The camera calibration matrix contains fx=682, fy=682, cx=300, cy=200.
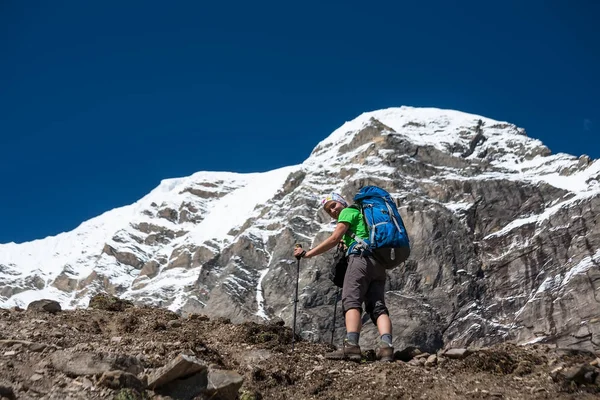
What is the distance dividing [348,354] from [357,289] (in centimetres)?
97

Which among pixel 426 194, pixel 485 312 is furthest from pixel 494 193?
pixel 485 312

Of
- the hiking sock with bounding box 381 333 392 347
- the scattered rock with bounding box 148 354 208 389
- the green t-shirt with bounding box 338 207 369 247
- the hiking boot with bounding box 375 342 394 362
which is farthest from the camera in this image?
the green t-shirt with bounding box 338 207 369 247

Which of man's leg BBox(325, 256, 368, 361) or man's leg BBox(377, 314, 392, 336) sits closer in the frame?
man's leg BBox(325, 256, 368, 361)

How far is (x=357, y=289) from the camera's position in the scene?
33.6 feet

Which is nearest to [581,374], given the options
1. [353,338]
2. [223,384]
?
[353,338]

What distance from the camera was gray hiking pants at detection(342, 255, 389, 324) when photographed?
10219mm

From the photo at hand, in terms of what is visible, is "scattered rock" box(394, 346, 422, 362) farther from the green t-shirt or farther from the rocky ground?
the green t-shirt

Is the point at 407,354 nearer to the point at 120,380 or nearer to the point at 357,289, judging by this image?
the point at 357,289

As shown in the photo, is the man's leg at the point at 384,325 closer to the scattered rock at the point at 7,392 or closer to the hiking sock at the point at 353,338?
the hiking sock at the point at 353,338

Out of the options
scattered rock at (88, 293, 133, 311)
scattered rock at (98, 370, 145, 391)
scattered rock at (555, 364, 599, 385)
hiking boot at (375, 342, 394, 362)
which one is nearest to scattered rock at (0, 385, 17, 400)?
scattered rock at (98, 370, 145, 391)

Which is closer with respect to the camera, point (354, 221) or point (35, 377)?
point (35, 377)

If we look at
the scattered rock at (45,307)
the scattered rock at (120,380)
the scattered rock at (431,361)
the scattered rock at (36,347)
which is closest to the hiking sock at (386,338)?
the scattered rock at (431,361)

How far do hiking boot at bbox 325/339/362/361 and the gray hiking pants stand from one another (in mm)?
551

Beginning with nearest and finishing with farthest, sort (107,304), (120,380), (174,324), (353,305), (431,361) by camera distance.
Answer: (120,380) → (431,361) → (353,305) → (174,324) → (107,304)
